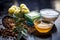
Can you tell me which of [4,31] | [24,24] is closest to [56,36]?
[24,24]

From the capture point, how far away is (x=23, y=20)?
0.97 metres

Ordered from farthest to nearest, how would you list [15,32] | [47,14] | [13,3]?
[13,3], [47,14], [15,32]

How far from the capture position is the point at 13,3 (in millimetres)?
1452

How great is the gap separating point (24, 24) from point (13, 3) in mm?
510

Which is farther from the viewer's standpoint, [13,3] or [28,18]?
[13,3]

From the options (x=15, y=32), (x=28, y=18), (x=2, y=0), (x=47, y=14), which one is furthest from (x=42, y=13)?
(x=2, y=0)

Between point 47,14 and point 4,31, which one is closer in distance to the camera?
point 4,31

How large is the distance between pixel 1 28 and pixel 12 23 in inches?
2.8

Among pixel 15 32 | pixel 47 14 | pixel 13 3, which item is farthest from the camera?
pixel 13 3

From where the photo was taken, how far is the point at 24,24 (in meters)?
0.98

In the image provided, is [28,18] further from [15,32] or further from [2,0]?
[2,0]

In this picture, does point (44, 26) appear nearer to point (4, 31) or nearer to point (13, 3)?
point (4, 31)

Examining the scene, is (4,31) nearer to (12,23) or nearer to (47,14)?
(12,23)

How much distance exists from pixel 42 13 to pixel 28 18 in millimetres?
133
